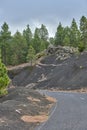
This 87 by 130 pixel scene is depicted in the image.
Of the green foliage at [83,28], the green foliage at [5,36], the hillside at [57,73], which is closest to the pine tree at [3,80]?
the hillside at [57,73]

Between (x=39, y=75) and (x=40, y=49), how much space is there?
1237 inches

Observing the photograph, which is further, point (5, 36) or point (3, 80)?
point (5, 36)

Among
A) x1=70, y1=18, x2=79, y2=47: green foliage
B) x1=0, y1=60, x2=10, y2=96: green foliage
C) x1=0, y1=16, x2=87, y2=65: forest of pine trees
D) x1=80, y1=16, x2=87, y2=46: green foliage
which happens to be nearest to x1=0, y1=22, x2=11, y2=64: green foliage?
x1=0, y1=16, x2=87, y2=65: forest of pine trees

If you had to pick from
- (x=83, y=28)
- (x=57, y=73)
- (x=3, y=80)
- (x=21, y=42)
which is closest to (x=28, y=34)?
(x=21, y=42)

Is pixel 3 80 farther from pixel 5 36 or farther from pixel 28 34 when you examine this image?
pixel 28 34

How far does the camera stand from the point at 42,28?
5276 inches

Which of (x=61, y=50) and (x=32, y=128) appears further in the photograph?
(x=61, y=50)

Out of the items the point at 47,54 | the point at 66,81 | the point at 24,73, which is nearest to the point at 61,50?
the point at 47,54

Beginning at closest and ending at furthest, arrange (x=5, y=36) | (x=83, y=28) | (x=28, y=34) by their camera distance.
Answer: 1. (x=83, y=28)
2. (x=5, y=36)
3. (x=28, y=34)

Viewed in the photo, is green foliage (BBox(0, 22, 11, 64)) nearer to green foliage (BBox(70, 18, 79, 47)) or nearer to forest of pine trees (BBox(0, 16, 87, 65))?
forest of pine trees (BBox(0, 16, 87, 65))

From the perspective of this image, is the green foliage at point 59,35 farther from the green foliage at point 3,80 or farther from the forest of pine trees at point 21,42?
the green foliage at point 3,80

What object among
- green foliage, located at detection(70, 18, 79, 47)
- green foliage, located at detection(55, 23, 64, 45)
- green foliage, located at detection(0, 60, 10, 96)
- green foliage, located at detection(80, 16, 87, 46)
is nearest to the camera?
green foliage, located at detection(0, 60, 10, 96)

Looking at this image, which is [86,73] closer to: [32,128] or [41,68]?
[41,68]

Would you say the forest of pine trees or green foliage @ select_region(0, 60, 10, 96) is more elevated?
the forest of pine trees
